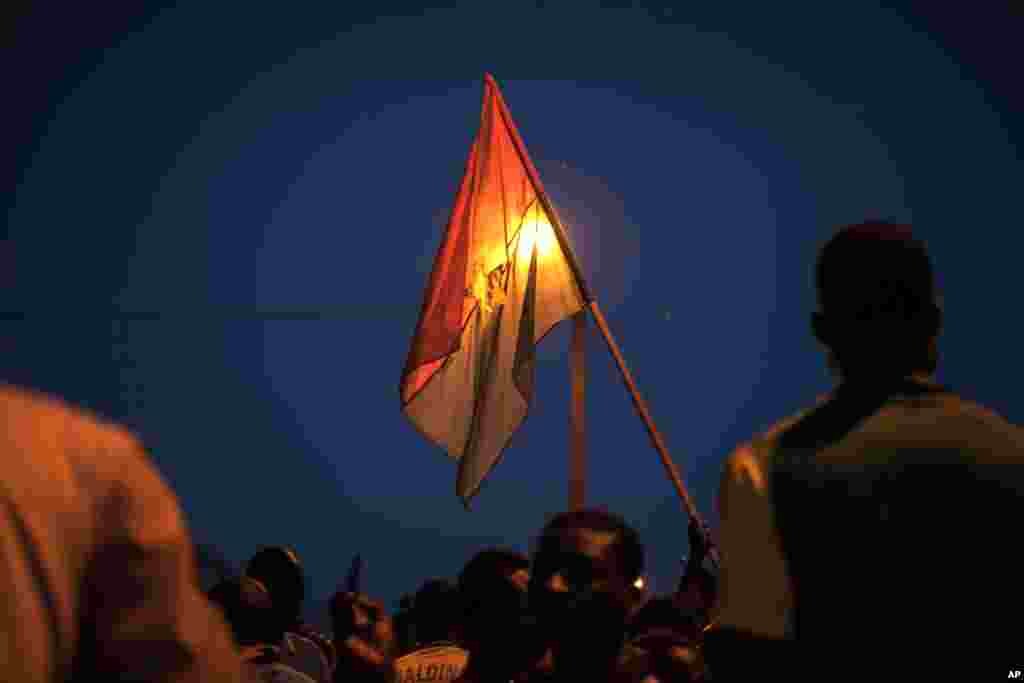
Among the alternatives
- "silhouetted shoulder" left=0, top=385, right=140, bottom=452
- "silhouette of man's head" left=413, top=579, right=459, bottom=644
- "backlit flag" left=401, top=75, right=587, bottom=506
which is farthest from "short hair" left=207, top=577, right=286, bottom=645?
"backlit flag" left=401, top=75, right=587, bottom=506

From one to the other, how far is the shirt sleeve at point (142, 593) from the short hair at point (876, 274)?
4.98 feet

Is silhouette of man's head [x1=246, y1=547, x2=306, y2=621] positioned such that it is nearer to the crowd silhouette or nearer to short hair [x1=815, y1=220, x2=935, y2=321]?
the crowd silhouette

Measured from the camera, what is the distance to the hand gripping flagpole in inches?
294

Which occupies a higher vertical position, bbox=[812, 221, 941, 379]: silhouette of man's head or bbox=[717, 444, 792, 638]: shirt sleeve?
bbox=[812, 221, 941, 379]: silhouette of man's head

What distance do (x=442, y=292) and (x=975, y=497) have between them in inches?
291

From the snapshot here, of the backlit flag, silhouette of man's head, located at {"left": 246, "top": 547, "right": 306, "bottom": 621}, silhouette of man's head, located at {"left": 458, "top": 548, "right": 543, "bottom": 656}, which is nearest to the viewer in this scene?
silhouette of man's head, located at {"left": 458, "top": 548, "right": 543, "bottom": 656}

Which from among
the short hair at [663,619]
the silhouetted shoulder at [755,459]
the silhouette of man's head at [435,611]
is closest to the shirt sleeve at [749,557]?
the silhouetted shoulder at [755,459]

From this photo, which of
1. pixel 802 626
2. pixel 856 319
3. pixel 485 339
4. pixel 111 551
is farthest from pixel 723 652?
pixel 485 339

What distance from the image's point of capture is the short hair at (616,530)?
4.28 m

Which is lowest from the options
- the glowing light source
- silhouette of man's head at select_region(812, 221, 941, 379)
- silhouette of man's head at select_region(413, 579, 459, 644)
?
silhouette of man's head at select_region(413, 579, 459, 644)

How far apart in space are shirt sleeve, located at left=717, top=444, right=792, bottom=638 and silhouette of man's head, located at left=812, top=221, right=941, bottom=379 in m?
0.33

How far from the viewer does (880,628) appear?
2396 mm

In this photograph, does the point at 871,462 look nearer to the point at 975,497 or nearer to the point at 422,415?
the point at 975,497

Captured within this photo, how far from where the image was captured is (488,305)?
9586 millimetres
